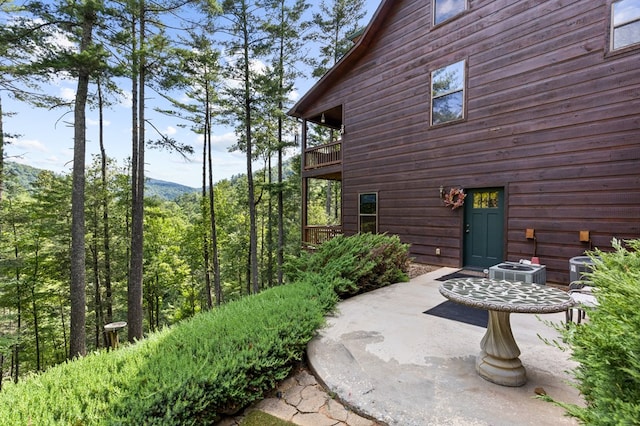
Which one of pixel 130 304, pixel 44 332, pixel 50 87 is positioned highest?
pixel 50 87

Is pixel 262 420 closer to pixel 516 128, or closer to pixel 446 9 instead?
pixel 516 128

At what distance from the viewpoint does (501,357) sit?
209 cm

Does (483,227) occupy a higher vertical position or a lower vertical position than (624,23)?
lower

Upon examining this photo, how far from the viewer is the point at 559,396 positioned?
1.93 meters

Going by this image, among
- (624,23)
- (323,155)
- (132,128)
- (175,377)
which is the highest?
(624,23)

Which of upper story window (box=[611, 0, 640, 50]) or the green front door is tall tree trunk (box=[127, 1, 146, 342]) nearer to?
the green front door

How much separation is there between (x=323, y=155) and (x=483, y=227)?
534cm

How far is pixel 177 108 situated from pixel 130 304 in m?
7.13

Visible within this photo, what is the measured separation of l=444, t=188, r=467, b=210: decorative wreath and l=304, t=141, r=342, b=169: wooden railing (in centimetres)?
366

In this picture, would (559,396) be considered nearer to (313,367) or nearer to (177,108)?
(313,367)

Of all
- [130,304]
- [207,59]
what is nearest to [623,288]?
[130,304]

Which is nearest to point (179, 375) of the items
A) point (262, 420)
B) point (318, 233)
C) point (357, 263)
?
point (262, 420)

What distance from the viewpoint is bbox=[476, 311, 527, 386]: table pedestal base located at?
2057 mm

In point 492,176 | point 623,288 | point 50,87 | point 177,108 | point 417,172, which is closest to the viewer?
point 623,288
